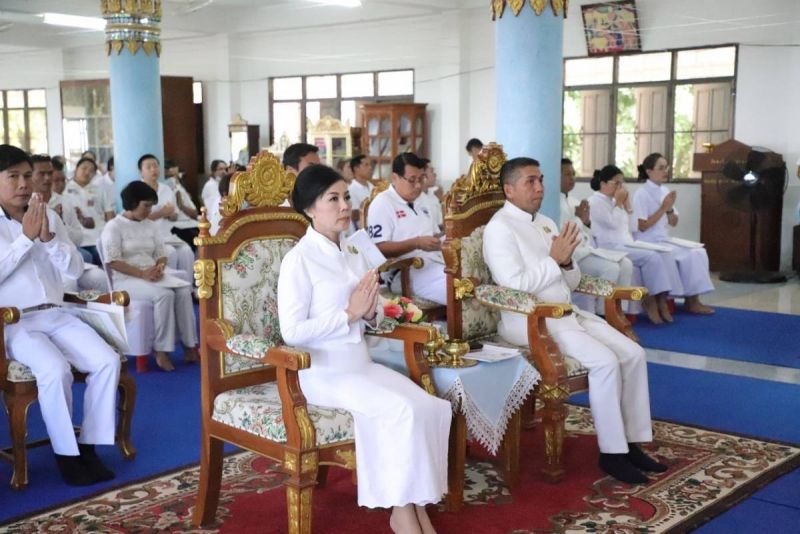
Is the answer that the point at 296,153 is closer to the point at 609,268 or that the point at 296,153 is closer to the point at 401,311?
the point at 401,311

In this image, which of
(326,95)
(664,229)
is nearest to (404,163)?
(664,229)

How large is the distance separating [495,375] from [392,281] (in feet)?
6.56

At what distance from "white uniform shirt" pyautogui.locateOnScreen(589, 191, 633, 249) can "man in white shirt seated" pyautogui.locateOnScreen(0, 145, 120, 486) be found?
4.61 meters

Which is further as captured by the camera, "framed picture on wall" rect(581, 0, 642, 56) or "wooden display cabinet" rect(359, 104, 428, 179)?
"wooden display cabinet" rect(359, 104, 428, 179)

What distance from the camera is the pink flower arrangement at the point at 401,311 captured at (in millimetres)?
3391

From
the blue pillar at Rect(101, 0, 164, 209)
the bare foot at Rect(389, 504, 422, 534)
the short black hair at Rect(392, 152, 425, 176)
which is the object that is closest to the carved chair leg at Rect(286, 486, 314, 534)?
the bare foot at Rect(389, 504, 422, 534)

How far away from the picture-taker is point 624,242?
7680 mm

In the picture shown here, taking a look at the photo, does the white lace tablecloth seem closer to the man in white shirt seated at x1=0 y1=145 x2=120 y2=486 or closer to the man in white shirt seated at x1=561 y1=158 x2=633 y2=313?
the man in white shirt seated at x1=0 y1=145 x2=120 y2=486

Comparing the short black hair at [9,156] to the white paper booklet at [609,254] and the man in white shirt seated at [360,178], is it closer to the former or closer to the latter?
the white paper booklet at [609,254]

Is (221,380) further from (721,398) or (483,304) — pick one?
(721,398)

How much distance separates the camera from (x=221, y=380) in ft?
11.0

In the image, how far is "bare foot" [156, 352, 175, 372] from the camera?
592 centimetres

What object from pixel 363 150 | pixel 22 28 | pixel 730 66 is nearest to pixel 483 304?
pixel 730 66

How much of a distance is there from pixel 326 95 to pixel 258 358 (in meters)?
12.0
